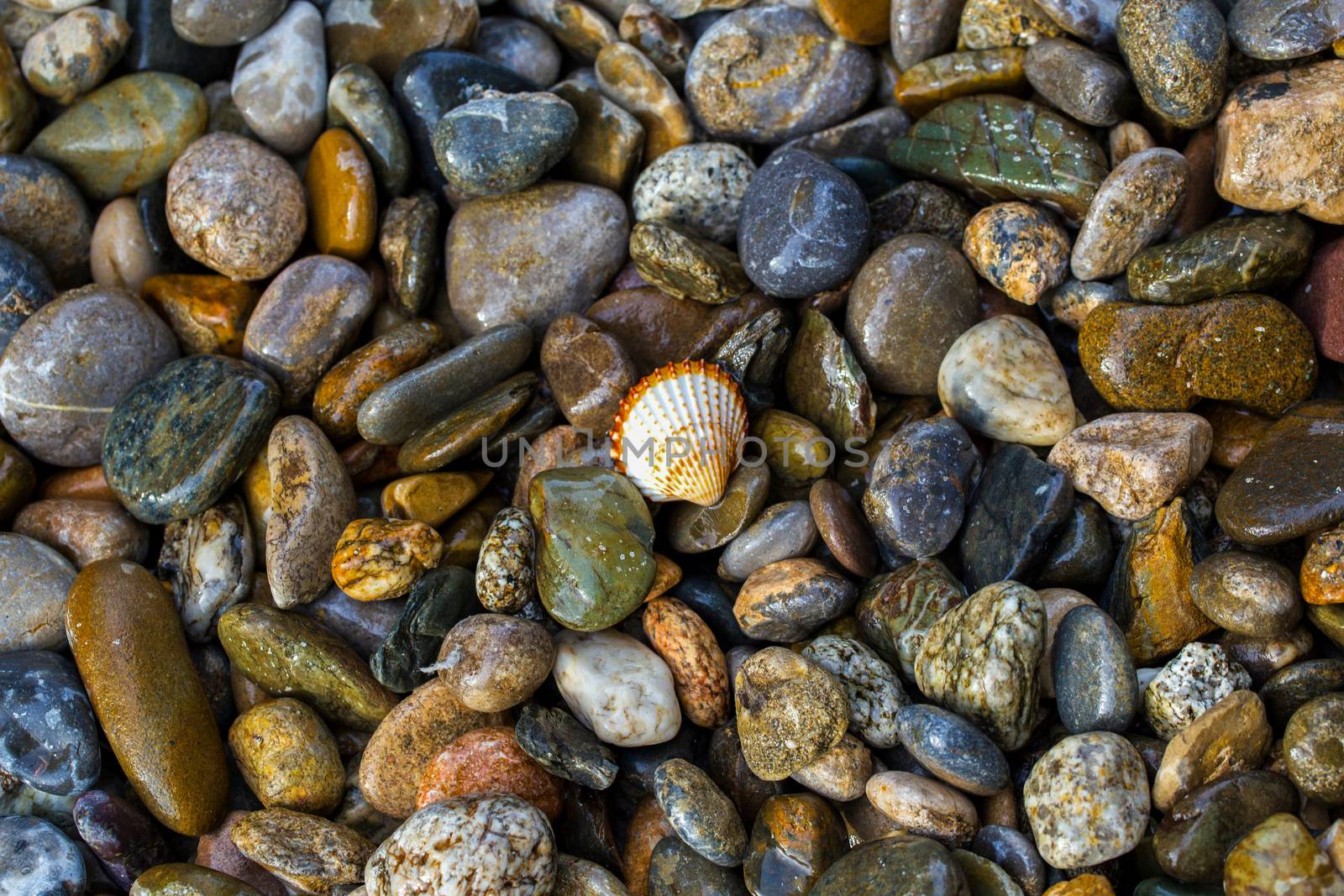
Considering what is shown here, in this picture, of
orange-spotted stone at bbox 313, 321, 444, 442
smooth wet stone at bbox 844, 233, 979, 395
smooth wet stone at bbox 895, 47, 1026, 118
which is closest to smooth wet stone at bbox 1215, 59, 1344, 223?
smooth wet stone at bbox 895, 47, 1026, 118

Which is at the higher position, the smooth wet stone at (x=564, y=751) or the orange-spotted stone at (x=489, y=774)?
the smooth wet stone at (x=564, y=751)

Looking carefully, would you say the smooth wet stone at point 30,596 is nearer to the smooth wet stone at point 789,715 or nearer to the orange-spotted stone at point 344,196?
the orange-spotted stone at point 344,196

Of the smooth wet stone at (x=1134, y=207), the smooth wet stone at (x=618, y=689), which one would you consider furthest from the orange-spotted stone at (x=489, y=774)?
the smooth wet stone at (x=1134, y=207)

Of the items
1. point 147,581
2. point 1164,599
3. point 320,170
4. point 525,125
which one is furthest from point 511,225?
point 1164,599

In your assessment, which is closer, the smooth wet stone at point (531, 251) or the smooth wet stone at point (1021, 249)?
the smooth wet stone at point (1021, 249)

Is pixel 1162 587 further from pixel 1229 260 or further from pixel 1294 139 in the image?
pixel 1294 139

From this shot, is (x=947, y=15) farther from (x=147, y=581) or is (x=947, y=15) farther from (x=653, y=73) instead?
(x=147, y=581)

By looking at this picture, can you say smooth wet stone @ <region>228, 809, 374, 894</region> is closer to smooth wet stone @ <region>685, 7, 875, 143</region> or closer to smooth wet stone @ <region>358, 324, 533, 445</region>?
smooth wet stone @ <region>358, 324, 533, 445</region>
